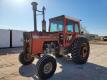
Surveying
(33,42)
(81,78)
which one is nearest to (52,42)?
(33,42)

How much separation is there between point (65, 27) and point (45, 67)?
258 centimetres

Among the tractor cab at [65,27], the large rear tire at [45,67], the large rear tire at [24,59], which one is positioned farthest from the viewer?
the tractor cab at [65,27]

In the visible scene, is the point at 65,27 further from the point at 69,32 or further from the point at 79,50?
the point at 79,50

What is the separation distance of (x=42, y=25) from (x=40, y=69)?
256 centimetres

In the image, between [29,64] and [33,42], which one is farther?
[29,64]

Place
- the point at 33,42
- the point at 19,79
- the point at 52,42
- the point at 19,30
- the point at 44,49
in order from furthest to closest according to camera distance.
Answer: the point at 19,30
the point at 52,42
the point at 44,49
the point at 33,42
the point at 19,79

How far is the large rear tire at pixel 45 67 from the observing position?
16.6 ft

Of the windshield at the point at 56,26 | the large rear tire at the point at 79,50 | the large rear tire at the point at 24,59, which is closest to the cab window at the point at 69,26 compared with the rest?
the windshield at the point at 56,26

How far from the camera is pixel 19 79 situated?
5000 mm

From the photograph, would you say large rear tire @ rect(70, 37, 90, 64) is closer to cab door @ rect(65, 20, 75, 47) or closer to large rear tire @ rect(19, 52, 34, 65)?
cab door @ rect(65, 20, 75, 47)

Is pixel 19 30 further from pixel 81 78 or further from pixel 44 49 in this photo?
pixel 81 78

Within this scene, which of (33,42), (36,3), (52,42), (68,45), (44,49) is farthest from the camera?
(36,3)

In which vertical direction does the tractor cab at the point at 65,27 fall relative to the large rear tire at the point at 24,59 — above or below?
above

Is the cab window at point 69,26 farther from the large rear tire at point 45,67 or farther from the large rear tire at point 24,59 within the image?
the large rear tire at point 45,67
